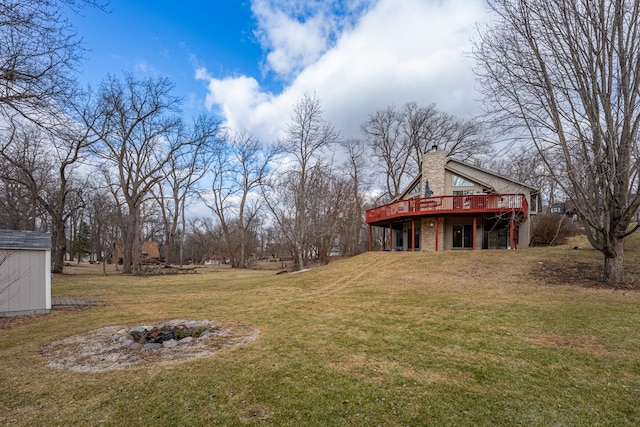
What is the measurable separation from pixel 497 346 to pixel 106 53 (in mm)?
9270

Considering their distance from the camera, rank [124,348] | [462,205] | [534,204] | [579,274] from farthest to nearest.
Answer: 1. [534,204]
2. [462,205]
3. [579,274]
4. [124,348]

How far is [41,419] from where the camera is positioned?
2.97m

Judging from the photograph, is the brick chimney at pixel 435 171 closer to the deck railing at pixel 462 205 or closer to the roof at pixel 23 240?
the deck railing at pixel 462 205

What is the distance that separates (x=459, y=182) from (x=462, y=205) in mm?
3422

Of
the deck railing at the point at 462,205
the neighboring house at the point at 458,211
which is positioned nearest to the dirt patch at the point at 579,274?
the deck railing at the point at 462,205

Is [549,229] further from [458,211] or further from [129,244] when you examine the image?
[129,244]

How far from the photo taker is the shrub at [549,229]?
22891 millimetres

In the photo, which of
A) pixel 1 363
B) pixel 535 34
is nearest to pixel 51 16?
pixel 1 363

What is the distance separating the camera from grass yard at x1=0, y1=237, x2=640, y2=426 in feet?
10.1

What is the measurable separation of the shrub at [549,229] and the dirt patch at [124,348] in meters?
25.7

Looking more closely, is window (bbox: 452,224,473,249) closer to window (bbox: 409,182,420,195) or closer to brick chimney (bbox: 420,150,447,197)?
brick chimney (bbox: 420,150,447,197)

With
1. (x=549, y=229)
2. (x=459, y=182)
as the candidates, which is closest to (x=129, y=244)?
(x=459, y=182)

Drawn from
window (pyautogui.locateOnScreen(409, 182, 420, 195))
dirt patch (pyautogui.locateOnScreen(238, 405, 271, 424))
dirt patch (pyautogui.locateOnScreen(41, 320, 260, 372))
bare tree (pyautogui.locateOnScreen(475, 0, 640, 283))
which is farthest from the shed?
window (pyautogui.locateOnScreen(409, 182, 420, 195))

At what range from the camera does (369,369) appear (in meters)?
4.19
